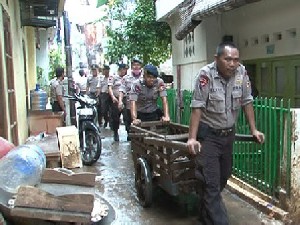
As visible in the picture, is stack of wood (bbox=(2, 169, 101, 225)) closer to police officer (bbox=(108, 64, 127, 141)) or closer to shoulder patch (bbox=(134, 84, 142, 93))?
shoulder patch (bbox=(134, 84, 142, 93))

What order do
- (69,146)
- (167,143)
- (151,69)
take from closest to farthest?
(167,143) < (151,69) < (69,146)

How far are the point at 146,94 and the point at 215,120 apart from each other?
2352 mm

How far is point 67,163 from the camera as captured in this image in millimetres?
7191

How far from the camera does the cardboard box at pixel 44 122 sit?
28.9ft

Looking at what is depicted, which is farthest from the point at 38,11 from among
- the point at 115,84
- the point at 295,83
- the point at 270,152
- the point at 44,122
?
the point at 270,152

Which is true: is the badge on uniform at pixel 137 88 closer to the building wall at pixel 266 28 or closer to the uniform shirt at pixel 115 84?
the building wall at pixel 266 28

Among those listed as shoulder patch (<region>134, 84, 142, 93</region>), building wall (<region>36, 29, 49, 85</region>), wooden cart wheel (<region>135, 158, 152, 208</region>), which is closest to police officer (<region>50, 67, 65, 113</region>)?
shoulder patch (<region>134, 84, 142, 93</region>)

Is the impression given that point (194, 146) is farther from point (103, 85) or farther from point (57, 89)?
point (103, 85)

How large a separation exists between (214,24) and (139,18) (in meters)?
4.94

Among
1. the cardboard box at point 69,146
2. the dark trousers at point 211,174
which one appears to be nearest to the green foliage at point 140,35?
the cardboard box at point 69,146

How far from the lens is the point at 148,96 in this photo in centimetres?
641

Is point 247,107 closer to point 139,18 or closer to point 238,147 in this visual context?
point 238,147

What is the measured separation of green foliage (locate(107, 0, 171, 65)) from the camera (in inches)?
564

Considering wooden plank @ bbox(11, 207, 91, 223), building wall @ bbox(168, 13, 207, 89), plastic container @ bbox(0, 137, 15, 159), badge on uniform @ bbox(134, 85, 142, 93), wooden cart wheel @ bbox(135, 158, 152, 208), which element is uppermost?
building wall @ bbox(168, 13, 207, 89)
